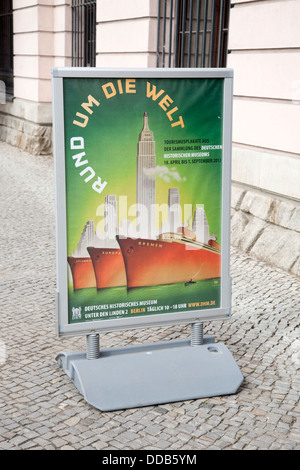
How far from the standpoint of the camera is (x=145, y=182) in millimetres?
3715

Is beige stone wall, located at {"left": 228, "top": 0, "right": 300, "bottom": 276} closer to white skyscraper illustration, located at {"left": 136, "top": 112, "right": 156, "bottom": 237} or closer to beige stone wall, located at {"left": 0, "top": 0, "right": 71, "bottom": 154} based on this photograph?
white skyscraper illustration, located at {"left": 136, "top": 112, "right": 156, "bottom": 237}

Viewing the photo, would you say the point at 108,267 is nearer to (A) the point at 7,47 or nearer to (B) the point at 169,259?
(B) the point at 169,259

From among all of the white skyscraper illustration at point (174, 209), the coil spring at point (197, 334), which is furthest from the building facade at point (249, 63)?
the white skyscraper illustration at point (174, 209)

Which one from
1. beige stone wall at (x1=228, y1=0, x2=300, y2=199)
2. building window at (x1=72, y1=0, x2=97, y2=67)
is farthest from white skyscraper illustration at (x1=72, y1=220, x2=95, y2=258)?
building window at (x1=72, y1=0, x2=97, y2=67)

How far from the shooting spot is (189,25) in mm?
8797

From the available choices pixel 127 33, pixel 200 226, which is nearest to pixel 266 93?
pixel 200 226

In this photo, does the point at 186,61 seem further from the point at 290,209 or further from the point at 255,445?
the point at 255,445

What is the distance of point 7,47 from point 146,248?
16317mm

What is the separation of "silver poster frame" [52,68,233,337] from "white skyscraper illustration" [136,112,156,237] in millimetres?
336

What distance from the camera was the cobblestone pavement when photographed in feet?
11.0

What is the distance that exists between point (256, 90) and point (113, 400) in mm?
4376

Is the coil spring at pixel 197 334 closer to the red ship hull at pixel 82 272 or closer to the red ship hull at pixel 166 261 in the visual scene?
the red ship hull at pixel 166 261
